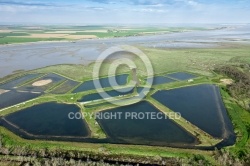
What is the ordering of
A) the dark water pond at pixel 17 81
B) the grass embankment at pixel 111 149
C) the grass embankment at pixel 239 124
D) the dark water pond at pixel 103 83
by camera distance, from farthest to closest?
the dark water pond at pixel 17 81 → the dark water pond at pixel 103 83 → the grass embankment at pixel 239 124 → the grass embankment at pixel 111 149

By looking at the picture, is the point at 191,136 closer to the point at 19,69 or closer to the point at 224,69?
the point at 224,69

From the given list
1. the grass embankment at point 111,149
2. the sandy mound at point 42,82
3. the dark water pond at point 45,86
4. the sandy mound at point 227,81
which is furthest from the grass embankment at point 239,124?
the sandy mound at point 42,82

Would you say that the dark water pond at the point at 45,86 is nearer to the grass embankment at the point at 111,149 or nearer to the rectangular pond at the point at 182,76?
the grass embankment at the point at 111,149

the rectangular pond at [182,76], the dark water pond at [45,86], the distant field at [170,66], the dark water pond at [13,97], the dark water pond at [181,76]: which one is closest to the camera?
the dark water pond at [13,97]

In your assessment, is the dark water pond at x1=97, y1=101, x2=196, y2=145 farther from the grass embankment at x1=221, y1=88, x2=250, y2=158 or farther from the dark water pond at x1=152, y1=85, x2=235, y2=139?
the grass embankment at x1=221, y1=88, x2=250, y2=158

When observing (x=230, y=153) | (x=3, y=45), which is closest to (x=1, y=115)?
(x=230, y=153)

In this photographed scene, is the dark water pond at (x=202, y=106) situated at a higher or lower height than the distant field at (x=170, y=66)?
lower
